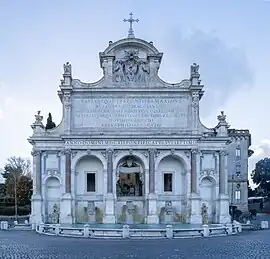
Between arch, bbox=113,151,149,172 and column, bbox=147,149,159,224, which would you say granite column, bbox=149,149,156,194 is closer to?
column, bbox=147,149,159,224

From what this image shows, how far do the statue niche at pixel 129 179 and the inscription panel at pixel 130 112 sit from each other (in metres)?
3.81

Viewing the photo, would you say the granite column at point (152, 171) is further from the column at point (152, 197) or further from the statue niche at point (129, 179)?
the statue niche at point (129, 179)

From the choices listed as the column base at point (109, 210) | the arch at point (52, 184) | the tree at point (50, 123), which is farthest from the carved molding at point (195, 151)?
the tree at point (50, 123)

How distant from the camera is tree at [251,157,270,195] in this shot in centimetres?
10338

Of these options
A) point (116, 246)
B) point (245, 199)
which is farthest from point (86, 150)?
point (245, 199)

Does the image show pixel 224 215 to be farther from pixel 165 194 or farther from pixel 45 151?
pixel 45 151

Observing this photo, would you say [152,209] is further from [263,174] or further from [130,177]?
[263,174]

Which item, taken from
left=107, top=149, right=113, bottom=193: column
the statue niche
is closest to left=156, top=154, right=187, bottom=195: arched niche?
the statue niche

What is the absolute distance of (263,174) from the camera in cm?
10419

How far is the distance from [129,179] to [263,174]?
5779 centimetres

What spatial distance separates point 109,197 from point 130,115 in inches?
318

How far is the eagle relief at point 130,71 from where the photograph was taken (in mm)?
51250

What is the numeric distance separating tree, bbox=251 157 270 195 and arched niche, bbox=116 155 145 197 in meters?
56.2

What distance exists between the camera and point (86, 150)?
49656 millimetres
